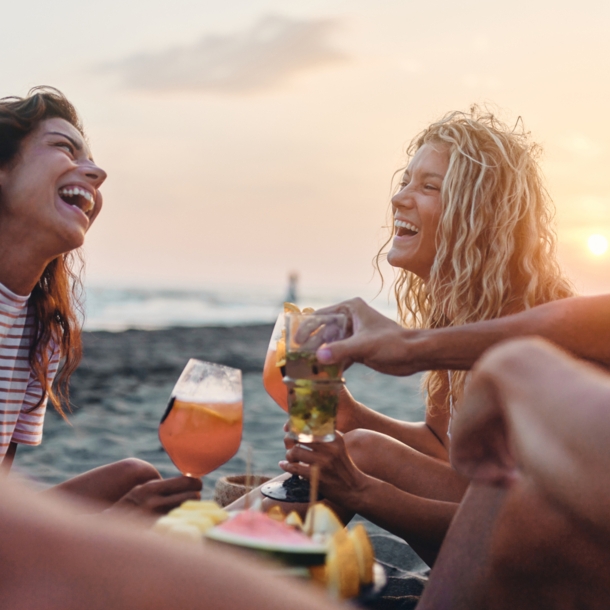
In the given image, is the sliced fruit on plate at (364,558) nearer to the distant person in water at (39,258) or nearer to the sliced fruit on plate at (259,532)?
the sliced fruit on plate at (259,532)

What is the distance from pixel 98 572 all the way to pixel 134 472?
6.44 feet

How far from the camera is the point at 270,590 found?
910 mm

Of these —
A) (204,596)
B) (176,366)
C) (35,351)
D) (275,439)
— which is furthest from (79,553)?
(176,366)

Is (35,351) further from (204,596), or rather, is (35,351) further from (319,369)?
(204,596)

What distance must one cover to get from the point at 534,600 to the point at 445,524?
2.72 feet

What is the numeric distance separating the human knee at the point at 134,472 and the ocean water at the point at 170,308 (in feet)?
50.8

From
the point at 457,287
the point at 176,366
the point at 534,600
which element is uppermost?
the point at 457,287

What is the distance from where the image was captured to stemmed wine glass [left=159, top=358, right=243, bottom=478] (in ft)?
6.56

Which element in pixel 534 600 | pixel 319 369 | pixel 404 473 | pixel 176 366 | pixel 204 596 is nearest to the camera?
pixel 204 596

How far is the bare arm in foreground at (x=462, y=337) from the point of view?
201cm

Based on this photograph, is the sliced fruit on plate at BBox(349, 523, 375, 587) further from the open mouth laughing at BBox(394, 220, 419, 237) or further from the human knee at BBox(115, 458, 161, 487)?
the open mouth laughing at BBox(394, 220, 419, 237)

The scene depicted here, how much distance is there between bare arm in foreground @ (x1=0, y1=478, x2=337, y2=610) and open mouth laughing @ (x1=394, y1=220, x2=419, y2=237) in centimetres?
264

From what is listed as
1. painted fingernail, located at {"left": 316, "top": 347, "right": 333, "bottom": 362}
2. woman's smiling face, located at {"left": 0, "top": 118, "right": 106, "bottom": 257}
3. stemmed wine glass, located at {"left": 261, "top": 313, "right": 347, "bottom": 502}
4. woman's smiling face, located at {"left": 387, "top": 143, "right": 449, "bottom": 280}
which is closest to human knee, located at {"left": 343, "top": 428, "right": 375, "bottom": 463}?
stemmed wine glass, located at {"left": 261, "top": 313, "right": 347, "bottom": 502}

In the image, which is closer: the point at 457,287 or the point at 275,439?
the point at 457,287
